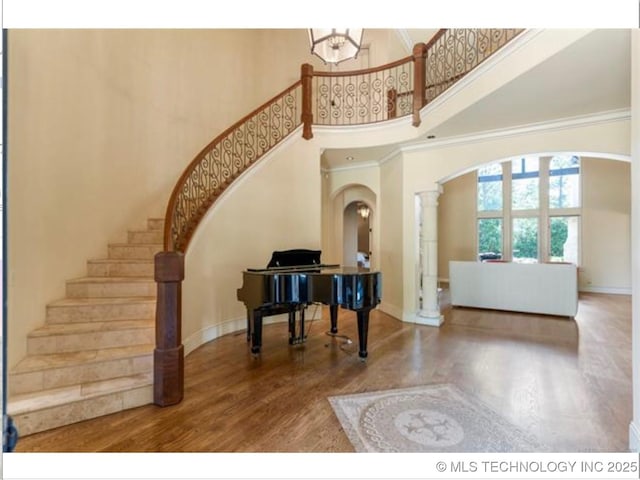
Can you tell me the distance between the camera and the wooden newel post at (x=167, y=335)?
2455 mm

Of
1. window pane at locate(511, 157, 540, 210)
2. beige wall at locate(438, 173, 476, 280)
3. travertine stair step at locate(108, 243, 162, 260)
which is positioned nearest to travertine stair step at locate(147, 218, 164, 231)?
travertine stair step at locate(108, 243, 162, 260)

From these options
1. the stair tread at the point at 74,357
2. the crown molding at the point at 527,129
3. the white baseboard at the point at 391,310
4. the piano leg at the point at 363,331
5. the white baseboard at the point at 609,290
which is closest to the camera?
the stair tread at the point at 74,357

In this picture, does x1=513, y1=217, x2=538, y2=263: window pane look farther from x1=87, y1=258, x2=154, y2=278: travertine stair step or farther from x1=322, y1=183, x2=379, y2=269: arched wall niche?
x1=87, y1=258, x2=154, y2=278: travertine stair step

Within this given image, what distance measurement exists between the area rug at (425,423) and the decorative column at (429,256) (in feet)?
7.97

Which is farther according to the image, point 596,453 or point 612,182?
point 612,182

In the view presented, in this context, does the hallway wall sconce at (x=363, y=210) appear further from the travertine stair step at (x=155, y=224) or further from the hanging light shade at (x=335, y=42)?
the hanging light shade at (x=335, y=42)

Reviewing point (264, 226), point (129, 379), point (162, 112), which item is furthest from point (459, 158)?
point (129, 379)

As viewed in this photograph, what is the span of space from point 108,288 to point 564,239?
35.6ft

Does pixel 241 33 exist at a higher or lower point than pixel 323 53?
higher

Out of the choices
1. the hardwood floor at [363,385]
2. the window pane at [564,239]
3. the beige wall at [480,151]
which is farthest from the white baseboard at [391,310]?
the window pane at [564,239]

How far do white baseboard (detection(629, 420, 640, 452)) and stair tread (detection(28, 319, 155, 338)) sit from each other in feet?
11.7
